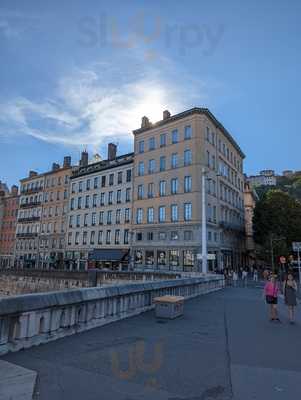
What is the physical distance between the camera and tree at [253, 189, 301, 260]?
4747cm

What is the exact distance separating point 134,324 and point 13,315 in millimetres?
3755

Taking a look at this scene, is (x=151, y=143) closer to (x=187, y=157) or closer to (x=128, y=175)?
(x=128, y=175)

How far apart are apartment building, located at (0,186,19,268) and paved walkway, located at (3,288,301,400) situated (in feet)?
220

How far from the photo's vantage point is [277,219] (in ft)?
158

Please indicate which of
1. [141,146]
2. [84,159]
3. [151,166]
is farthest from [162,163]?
[84,159]

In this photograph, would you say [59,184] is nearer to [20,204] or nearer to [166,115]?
[20,204]

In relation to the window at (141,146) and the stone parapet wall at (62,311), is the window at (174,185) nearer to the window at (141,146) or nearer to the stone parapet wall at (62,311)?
the window at (141,146)

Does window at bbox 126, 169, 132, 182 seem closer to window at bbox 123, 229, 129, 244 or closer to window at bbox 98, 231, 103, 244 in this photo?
window at bbox 123, 229, 129, 244

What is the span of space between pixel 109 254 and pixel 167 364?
4404cm

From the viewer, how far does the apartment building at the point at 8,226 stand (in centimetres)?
6894

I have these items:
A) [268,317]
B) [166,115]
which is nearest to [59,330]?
[268,317]

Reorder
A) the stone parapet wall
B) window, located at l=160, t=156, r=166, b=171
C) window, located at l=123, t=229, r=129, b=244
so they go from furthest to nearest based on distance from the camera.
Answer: window, located at l=123, t=229, r=129, b=244
window, located at l=160, t=156, r=166, b=171
the stone parapet wall

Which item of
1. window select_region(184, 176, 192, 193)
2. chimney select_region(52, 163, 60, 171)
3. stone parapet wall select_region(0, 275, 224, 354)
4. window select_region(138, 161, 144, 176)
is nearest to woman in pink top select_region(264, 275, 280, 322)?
stone parapet wall select_region(0, 275, 224, 354)

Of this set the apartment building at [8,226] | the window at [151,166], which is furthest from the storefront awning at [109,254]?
the apartment building at [8,226]
